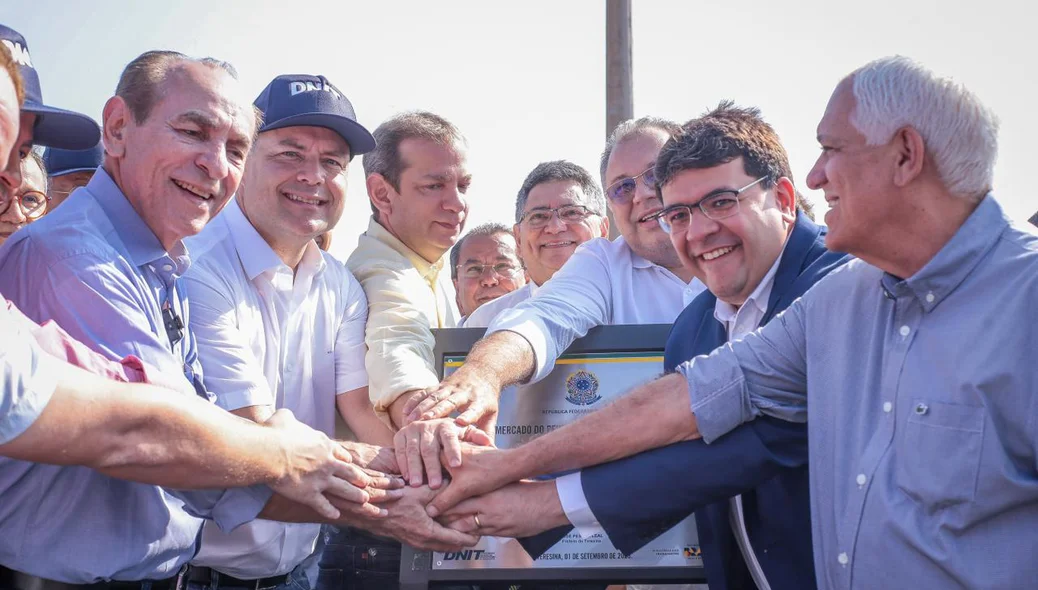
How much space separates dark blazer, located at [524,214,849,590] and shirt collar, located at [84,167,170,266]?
5.53 feet

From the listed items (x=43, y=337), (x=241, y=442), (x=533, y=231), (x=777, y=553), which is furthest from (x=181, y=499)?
(x=533, y=231)

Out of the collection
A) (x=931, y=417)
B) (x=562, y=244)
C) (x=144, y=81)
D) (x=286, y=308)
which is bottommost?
(x=931, y=417)

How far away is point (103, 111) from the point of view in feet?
10.9

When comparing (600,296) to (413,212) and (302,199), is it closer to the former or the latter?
(413,212)

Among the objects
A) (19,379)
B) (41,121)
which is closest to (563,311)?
(41,121)

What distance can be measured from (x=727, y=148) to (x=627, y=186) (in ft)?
3.71

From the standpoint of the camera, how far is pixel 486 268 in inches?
263

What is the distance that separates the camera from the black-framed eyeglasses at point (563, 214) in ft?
19.3

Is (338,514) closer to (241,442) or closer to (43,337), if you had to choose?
(241,442)

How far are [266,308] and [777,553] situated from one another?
84.3 inches

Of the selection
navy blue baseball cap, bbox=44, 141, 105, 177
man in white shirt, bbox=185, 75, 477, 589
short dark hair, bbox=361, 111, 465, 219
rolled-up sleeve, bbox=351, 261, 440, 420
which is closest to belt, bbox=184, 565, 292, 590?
man in white shirt, bbox=185, 75, 477, 589

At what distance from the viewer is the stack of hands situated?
3.58 meters

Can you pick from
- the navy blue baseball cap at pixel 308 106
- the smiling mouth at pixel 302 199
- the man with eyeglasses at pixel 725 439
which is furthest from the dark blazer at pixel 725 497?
the navy blue baseball cap at pixel 308 106

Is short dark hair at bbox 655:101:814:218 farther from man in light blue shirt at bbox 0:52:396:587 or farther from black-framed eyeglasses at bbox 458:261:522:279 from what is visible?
black-framed eyeglasses at bbox 458:261:522:279
